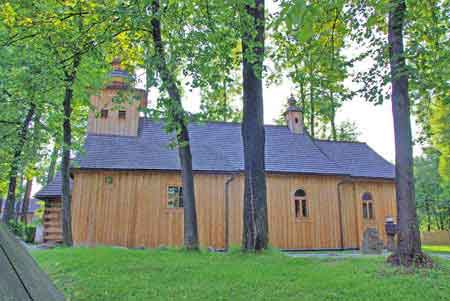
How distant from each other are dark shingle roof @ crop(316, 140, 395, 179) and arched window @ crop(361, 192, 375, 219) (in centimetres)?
98

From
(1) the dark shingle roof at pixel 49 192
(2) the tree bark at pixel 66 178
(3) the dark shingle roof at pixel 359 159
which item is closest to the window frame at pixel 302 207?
(3) the dark shingle roof at pixel 359 159

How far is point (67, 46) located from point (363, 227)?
48.5ft

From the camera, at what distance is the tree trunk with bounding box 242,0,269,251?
8.52 meters

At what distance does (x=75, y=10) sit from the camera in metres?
8.96

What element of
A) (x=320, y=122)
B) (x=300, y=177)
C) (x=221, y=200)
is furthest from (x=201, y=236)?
(x=320, y=122)

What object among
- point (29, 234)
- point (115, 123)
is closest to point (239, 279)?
point (115, 123)

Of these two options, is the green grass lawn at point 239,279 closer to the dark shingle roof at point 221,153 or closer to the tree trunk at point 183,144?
the tree trunk at point 183,144

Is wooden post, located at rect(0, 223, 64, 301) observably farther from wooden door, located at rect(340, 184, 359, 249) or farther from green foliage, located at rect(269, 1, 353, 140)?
wooden door, located at rect(340, 184, 359, 249)

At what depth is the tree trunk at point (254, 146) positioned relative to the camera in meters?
8.52

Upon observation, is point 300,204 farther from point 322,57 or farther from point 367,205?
point 322,57

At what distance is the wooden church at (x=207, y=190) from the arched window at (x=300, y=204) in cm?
5

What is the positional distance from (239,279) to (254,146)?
4.05 m

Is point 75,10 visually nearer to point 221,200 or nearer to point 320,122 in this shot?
point 221,200

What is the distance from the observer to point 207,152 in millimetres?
17219
